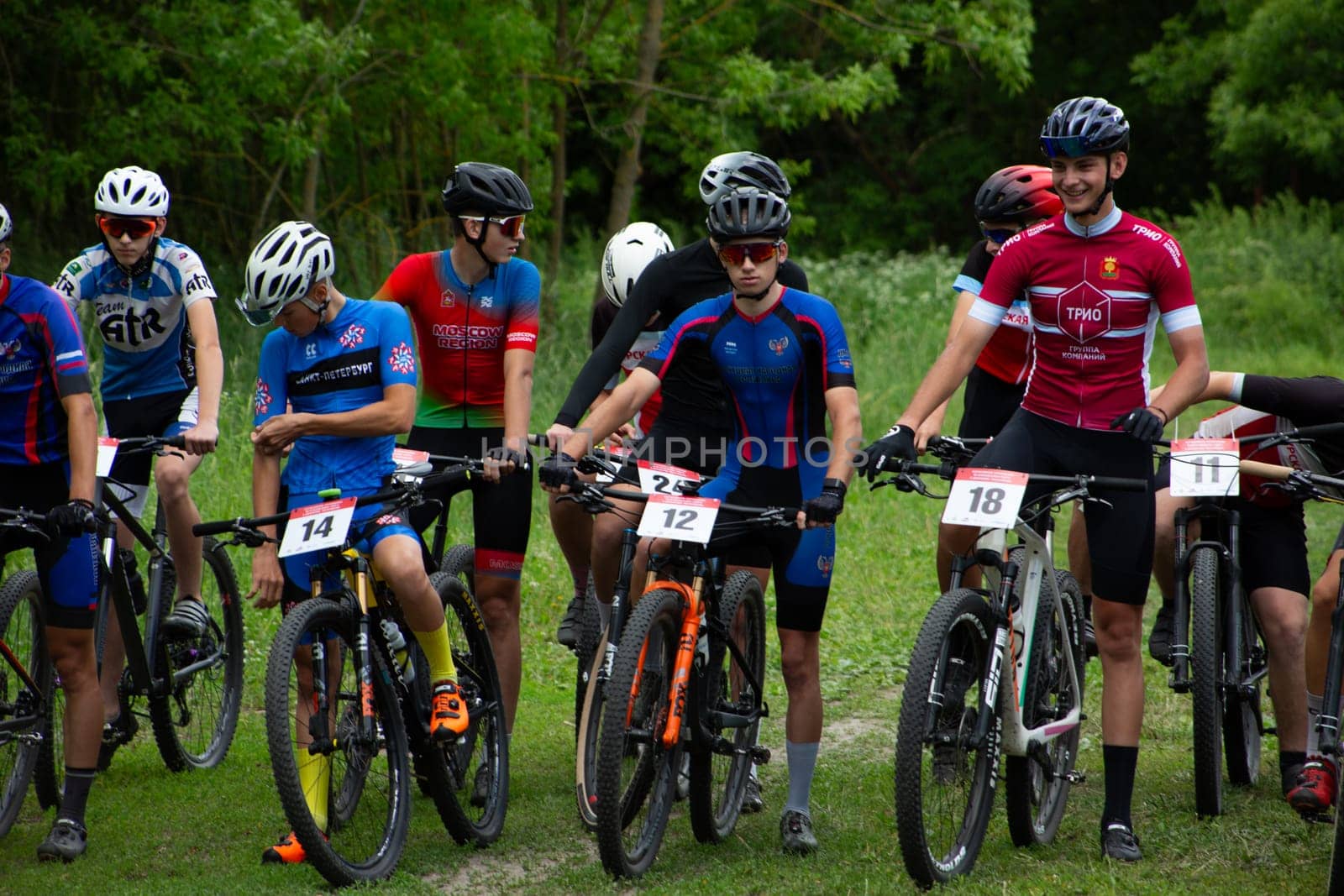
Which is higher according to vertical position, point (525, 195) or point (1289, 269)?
point (1289, 269)

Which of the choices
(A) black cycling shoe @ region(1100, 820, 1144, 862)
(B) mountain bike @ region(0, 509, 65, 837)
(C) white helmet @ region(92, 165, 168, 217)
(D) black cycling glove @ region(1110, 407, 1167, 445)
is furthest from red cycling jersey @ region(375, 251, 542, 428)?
(A) black cycling shoe @ region(1100, 820, 1144, 862)

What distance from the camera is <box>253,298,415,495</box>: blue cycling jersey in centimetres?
528

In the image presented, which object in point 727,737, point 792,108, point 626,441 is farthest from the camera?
point 792,108

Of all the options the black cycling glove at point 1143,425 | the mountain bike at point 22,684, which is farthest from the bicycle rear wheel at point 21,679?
the black cycling glove at point 1143,425

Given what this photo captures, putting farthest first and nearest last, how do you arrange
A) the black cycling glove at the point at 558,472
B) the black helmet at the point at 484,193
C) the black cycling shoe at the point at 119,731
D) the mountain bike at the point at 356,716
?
the black cycling shoe at the point at 119,731
the black helmet at the point at 484,193
the black cycling glove at the point at 558,472
the mountain bike at the point at 356,716

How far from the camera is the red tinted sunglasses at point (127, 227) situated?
623cm

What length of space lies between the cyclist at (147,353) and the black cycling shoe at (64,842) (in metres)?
0.83

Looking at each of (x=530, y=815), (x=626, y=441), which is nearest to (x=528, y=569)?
(x=626, y=441)

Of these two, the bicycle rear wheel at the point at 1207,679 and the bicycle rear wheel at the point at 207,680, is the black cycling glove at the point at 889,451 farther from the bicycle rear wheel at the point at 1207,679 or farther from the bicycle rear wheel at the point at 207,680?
the bicycle rear wheel at the point at 207,680

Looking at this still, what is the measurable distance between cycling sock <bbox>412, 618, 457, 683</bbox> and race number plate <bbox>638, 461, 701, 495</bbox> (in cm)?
87

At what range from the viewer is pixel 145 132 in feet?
46.4

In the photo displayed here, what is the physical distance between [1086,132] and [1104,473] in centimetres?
113

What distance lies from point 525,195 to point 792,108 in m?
11.9

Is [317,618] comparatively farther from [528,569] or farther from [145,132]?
[145,132]
